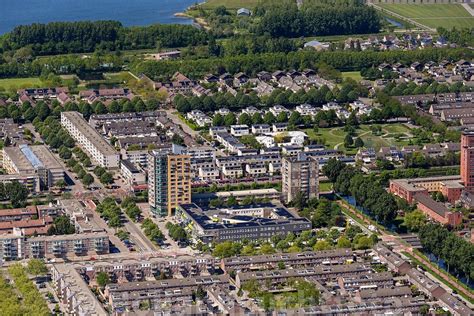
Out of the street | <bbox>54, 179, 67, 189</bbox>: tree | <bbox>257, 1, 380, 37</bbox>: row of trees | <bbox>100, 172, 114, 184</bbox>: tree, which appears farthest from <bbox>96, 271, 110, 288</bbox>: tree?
<bbox>257, 1, 380, 37</bbox>: row of trees

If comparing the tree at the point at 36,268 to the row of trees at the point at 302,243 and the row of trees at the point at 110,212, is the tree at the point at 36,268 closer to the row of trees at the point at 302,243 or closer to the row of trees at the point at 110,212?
A: the row of trees at the point at 110,212

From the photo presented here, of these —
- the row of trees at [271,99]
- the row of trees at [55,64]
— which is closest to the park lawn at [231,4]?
the row of trees at [55,64]

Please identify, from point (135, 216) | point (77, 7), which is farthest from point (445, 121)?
point (77, 7)

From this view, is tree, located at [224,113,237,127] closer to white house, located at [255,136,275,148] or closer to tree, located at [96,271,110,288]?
white house, located at [255,136,275,148]

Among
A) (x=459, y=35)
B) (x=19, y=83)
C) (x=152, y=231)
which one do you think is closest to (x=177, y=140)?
(x=152, y=231)

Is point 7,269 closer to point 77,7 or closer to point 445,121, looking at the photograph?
point 445,121

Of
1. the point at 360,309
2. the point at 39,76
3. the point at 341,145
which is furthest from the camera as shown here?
the point at 39,76

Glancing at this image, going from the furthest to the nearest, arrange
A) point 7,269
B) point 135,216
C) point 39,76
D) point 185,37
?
point 185,37, point 39,76, point 135,216, point 7,269

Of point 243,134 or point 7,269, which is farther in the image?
point 243,134
